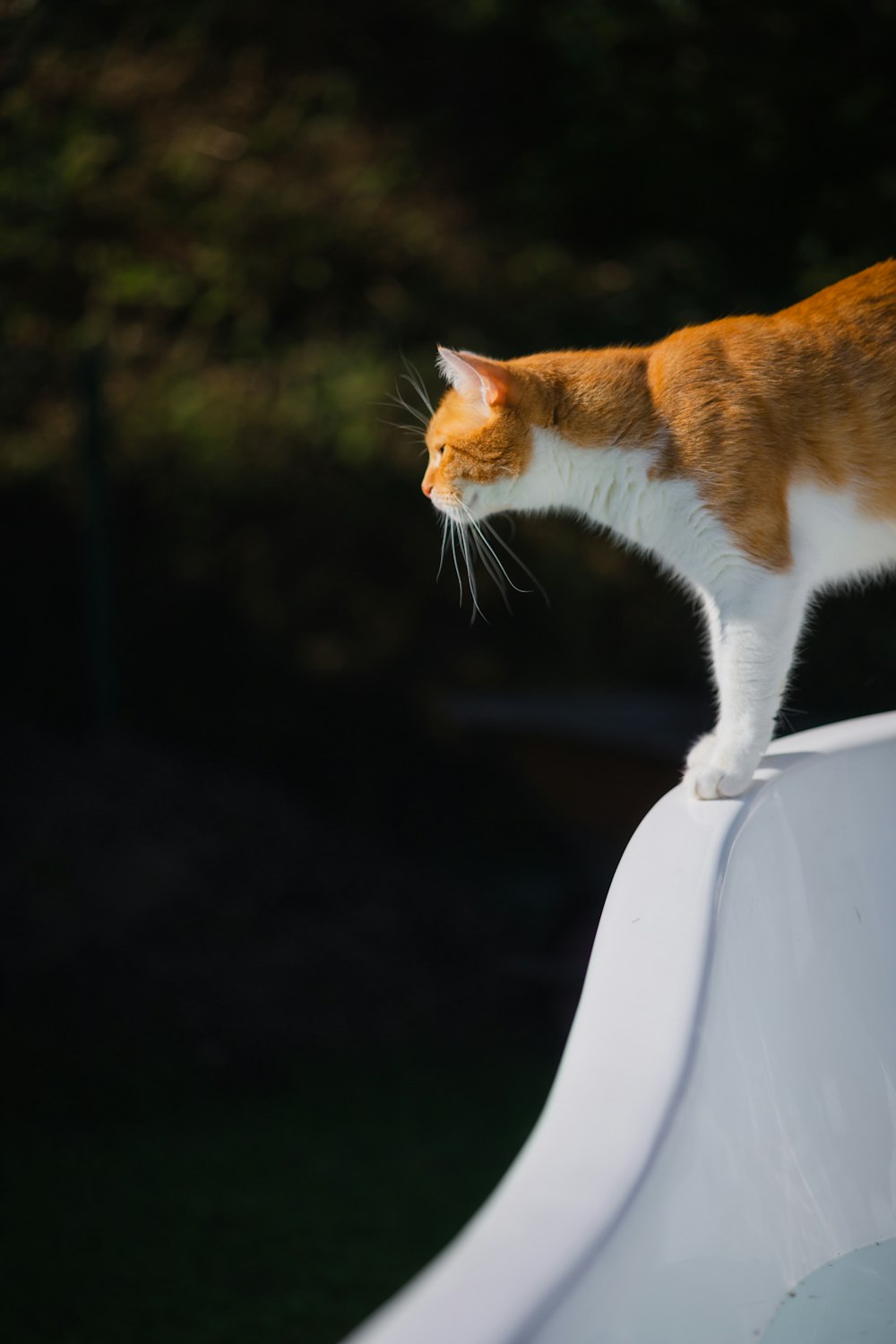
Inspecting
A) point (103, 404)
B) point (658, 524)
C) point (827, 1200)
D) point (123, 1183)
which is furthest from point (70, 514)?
point (827, 1200)

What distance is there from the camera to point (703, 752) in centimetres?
105

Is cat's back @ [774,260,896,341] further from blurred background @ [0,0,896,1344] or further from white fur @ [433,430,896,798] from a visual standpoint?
blurred background @ [0,0,896,1344]

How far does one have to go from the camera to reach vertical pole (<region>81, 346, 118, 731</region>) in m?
2.95

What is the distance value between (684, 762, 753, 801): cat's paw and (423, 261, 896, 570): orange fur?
164 millimetres

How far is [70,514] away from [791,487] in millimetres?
2353

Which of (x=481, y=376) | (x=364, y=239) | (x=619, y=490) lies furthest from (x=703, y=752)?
(x=364, y=239)

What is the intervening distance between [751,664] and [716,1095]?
37cm

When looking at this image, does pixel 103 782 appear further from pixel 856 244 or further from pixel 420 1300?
pixel 420 1300

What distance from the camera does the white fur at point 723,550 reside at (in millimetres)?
974

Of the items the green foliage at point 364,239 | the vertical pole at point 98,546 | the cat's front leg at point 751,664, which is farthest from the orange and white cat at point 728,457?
the vertical pole at point 98,546

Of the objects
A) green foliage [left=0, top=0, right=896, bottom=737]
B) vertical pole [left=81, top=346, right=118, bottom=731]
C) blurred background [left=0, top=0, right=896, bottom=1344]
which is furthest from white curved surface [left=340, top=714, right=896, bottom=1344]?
Answer: vertical pole [left=81, top=346, right=118, bottom=731]

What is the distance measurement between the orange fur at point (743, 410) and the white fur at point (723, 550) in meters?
0.01

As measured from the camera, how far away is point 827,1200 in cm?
80

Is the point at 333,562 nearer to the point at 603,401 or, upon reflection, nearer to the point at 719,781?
the point at 603,401
